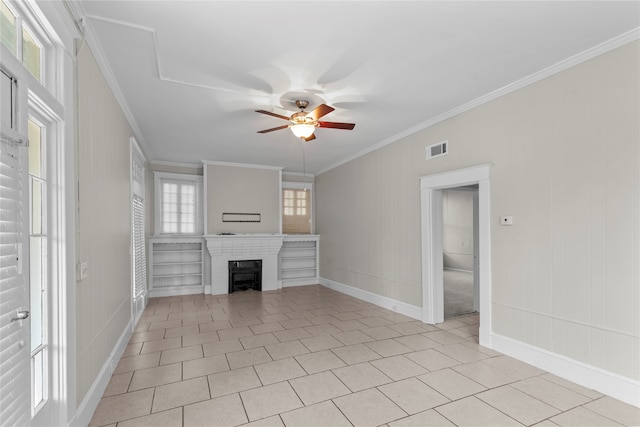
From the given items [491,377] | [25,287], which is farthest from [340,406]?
[25,287]

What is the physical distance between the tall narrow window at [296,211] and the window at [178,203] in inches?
77.7

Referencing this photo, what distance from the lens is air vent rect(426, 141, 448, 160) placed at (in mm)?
4121

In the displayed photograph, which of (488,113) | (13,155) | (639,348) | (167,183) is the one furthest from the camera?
(167,183)

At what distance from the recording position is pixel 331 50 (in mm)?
2580

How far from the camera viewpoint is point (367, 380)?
2832 millimetres

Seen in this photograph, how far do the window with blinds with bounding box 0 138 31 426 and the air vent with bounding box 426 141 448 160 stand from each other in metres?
4.07

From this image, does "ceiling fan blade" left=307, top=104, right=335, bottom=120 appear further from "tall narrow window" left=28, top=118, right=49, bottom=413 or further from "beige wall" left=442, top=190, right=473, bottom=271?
"beige wall" left=442, top=190, right=473, bottom=271

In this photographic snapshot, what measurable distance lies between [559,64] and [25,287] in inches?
163

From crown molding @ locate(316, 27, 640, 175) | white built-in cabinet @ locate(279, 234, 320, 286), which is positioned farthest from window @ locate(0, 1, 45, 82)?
white built-in cabinet @ locate(279, 234, 320, 286)

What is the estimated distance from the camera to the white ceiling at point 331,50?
6.98ft

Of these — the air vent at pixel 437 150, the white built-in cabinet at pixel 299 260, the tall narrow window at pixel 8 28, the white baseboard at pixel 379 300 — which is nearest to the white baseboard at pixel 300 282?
the white built-in cabinet at pixel 299 260

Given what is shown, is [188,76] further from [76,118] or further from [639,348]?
[639,348]

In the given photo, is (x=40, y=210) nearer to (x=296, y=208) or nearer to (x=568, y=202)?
(x=568, y=202)

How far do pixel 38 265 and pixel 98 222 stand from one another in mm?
840
